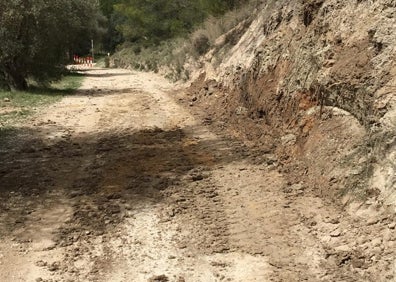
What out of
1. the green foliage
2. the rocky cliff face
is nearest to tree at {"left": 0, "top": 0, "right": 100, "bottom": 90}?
the rocky cliff face

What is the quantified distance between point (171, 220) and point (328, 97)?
9.70 ft

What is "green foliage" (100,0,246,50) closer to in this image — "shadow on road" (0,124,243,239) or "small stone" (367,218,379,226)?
"shadow on road" (0,124,243,239)

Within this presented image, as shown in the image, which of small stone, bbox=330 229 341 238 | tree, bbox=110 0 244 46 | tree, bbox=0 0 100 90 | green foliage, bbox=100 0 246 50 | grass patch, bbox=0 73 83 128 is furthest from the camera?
tree, bbox=110 0 244 46

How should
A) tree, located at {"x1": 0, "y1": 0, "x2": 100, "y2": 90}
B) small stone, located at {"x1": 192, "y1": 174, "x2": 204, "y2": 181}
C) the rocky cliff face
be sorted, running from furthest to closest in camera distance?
tree, located at {"x1": 0, "y1": 0, "x2": 100, "y2": 90}, small stone, located at {"x1": 192, "y1": 174, "x2": 204, "y2": 181}, the rocky cliff face

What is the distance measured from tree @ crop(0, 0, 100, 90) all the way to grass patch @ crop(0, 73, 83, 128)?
2.45 feet

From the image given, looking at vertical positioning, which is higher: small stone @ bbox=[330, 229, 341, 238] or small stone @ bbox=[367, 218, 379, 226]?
small stone @ bbox=[367, 218, 379, 226]

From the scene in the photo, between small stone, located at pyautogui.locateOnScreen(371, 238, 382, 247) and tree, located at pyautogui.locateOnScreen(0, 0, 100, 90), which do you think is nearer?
small stone, located at pyautogui.locateOnScreen(371, 238, 382, 247)

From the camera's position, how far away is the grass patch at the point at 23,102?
11942 mm

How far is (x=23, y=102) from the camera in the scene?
1509cm

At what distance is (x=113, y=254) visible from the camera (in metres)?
4.75

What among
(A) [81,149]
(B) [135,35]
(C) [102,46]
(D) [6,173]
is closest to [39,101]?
(A) [81,149]

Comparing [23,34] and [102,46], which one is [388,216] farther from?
[102,46]

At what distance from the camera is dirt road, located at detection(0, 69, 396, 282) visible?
4430 mm

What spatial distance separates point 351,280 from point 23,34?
53.6ft
